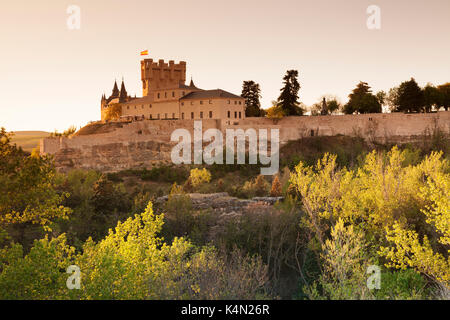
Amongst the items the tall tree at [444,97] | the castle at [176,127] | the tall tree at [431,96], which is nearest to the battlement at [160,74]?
the castle at [176,127]

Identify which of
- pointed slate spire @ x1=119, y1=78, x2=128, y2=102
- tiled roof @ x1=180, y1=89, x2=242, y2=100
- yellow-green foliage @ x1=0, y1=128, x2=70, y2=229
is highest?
pointed slate spire @ x1=119, y1=78, x2=128, y2=102

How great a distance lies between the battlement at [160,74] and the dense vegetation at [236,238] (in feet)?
82.3

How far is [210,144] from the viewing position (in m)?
46.3

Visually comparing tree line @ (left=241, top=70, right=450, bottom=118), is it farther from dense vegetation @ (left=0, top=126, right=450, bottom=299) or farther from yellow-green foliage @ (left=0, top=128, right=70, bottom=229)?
yellow-green foliage @ (left=0, top=128, right=70, bottom=229)

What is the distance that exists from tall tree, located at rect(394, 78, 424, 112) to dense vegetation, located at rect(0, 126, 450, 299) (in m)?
18.2

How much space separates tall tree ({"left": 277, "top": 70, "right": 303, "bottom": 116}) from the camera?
171 feet

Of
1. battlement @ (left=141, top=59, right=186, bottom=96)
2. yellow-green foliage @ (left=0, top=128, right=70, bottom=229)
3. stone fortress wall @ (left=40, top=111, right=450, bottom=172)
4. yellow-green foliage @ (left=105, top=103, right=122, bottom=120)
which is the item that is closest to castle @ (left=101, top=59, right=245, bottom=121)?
battlement @ (left=141, top=59, right=186, bottom=96)

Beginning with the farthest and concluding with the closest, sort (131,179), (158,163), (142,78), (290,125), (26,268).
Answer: (142,78) < (290,125) < (158,163) < (131,179) < (26,268)

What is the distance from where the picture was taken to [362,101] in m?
51.9

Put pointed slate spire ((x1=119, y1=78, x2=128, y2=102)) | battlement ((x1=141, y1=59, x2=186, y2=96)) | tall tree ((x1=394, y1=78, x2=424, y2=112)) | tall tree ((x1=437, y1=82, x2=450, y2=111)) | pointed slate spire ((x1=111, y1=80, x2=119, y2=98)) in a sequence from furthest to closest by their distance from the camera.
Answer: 1. pointed slate spire ((x1=111, y1=80, x2=119, y2=98))
2. pointed slate spire ((x1=119, y1=78, x2=128, y2=102))
3. battlement ((x1=141, y1=59, x2=186, y2=96))
4. tall tree ((x1=437, y1=82, x2=450, y2=111))
5. tall tree ((x1=394, y1=78, x2=424, y2=112))

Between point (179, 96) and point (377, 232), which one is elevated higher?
point (179, 96)
